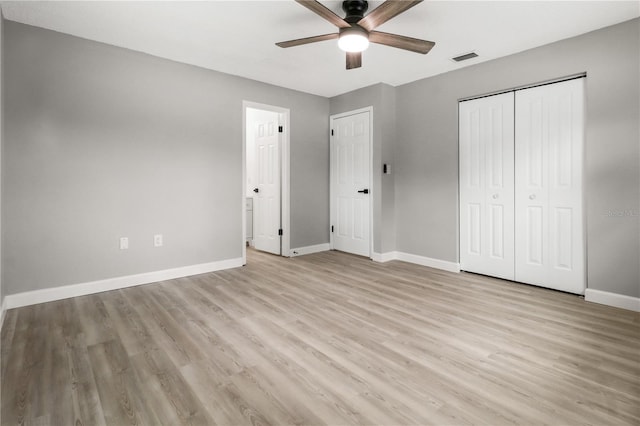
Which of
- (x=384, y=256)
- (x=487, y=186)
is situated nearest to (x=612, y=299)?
(x=487, y=186)

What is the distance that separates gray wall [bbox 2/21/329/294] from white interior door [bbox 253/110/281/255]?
0.71 meters

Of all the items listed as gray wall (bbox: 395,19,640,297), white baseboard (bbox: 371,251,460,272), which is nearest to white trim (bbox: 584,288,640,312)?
gray wall (bbox: 395,19,640,297)

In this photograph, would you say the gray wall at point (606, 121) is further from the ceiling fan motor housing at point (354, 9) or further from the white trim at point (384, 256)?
the white trim at point (384, 256)

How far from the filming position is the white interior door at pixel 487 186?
380 cm

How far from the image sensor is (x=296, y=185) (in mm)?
5191

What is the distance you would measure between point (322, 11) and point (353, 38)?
1.32 ft

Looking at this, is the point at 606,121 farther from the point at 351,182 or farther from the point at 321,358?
the point at 321,358

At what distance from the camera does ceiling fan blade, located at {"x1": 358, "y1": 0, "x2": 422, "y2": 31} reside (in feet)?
7.44

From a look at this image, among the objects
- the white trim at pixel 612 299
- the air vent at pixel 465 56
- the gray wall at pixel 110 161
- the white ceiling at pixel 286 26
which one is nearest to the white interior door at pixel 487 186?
the air vent at pixel 465 56

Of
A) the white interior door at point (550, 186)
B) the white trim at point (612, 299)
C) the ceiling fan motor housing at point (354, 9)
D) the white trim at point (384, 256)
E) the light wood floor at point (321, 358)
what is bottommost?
the light wood floor at point (321, 358)

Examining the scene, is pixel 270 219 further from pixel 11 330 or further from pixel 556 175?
pixel 556 175

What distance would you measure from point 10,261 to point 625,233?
5402 millimetres

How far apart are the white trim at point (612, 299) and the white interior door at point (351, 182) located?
262cm

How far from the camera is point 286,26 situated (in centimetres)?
305
